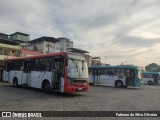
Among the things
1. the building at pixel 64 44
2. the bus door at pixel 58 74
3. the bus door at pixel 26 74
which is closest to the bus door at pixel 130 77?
the bus door at pixel 26 74

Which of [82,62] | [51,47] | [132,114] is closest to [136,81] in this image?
[82,62]

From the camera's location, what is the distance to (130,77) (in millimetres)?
26891

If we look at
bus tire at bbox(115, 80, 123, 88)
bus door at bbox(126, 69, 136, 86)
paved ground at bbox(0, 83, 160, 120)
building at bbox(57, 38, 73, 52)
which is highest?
building at bbox(57, 38, 73, 52)

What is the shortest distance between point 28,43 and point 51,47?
8.92m

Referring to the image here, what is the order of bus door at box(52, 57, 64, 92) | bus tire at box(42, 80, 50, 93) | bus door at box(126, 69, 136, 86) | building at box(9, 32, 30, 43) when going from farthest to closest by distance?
building at box(9, 32, 30, 43), bus door at box(126, 69, 136, 86), bus tire at box(42, 80, 50, 93), bus door at box(52, 57, 64, 92)

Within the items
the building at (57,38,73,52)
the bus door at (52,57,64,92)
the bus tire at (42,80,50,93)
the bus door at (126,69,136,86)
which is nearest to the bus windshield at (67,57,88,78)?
the bus door at (52,57,64,92)

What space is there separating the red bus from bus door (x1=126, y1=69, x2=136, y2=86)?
470 inches

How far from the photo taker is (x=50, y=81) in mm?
16766

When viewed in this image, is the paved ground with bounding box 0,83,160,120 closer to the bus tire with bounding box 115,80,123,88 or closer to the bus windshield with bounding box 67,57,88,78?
the bus windshield with bounding box 67,57,88,78

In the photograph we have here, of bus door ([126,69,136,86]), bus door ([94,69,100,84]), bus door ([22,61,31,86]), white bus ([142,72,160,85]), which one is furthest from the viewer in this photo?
white bus ([142,72,160,85])

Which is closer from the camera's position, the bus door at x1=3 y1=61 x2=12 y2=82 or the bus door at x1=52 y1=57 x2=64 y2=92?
the bus door at x1=52 y1=57 x2=64 y2=92

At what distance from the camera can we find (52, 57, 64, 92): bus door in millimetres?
15616

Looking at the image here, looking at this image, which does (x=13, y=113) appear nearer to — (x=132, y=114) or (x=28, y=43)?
(x=132, y=114)

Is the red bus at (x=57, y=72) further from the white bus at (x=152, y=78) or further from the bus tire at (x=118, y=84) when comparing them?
the white bus at (x=152, y=78)
